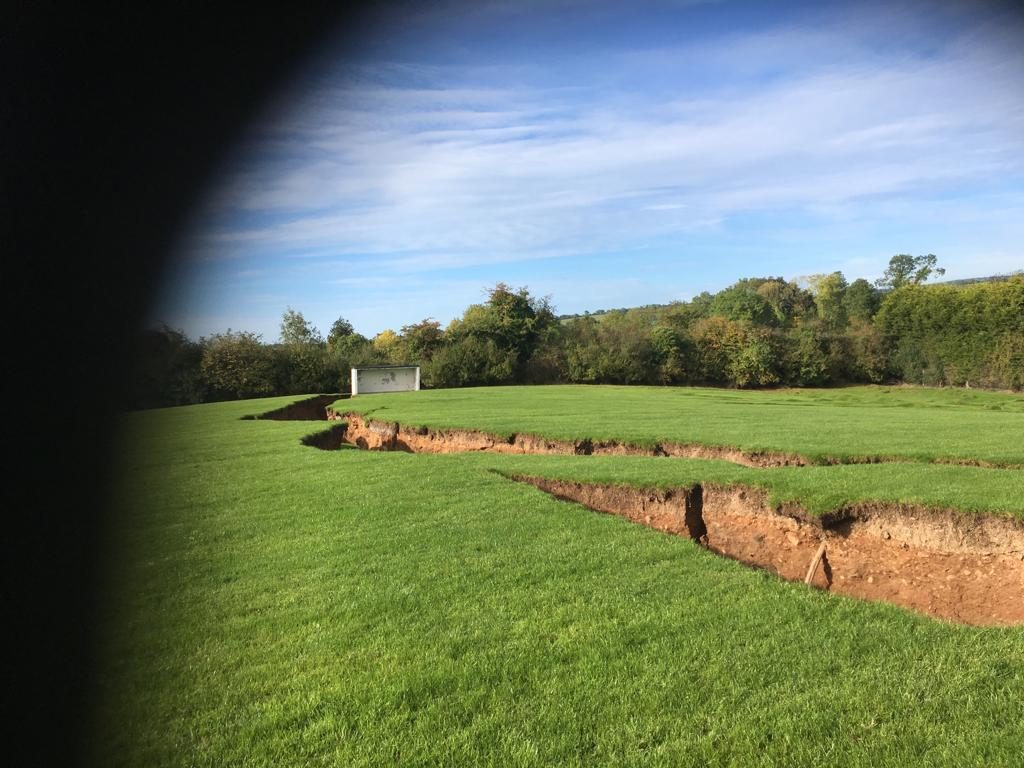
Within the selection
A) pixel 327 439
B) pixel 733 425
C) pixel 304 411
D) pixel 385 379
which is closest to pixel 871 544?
pixel 733 425

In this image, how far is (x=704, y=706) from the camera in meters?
3.07

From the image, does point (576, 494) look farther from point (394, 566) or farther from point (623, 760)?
point (623, 760)

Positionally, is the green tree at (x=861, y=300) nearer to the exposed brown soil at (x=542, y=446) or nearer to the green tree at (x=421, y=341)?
the green tree at (x=421, y=341)

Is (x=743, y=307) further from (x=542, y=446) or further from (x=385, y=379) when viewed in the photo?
(x=542, y=446)

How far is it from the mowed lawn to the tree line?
29451 millimetres

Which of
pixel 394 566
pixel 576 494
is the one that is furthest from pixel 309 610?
pixel 576 494

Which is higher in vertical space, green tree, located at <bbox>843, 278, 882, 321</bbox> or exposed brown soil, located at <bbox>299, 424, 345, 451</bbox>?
green tree, located at <bbox>843, 278, 882, 321</bbox>

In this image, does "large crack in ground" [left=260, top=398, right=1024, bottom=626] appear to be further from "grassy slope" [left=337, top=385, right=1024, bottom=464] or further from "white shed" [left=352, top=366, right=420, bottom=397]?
"white shed" [left=352, top=366, right=420, bottom=397]

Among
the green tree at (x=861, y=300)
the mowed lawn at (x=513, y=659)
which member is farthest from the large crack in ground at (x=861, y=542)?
the green tree at (x=861, y=300)

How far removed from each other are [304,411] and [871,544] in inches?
917

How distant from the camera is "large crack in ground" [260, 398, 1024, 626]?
5945 millimetres

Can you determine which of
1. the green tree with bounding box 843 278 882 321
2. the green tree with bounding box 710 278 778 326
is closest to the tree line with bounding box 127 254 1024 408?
the green tree with bounding box 843 278 882 321

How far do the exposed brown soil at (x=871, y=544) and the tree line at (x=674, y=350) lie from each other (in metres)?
29.0

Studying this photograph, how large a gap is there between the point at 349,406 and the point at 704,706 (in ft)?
72.4
